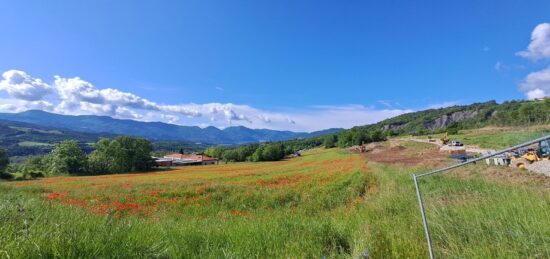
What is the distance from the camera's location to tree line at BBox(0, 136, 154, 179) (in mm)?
81500

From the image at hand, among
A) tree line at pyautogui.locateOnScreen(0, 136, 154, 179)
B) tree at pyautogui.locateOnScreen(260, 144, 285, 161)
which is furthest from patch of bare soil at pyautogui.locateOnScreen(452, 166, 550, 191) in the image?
tree at pyautogui.locateOnScreen(260, 144, 285, 161)

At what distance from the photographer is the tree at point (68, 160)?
268 ft

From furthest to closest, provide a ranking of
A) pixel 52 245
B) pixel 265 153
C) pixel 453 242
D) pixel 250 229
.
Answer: pixel 265 153 < pixel 250 229 < pixel 453 242 < pixel 52 245

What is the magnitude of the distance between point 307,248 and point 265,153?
119605 millimetres

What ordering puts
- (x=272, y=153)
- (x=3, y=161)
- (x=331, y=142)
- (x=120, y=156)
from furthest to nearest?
(x=331, y=142) → (x=272, y=153) → (x=120, y=156) → (x=3, y=161)

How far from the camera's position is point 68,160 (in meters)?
82.1

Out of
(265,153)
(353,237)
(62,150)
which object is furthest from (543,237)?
(265,153)

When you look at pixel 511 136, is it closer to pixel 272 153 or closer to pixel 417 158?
pixel 417 158

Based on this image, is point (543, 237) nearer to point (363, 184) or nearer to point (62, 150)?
point (363, 184)

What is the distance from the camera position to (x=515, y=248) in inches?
151

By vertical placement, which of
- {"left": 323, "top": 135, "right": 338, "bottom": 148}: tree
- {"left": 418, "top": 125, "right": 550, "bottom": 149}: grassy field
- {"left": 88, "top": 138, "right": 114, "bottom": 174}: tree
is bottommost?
{"left": 88, "top": 138, "right": 114, "bottom": 174}: tree

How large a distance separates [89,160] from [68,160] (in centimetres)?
556

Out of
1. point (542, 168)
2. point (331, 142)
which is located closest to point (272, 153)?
point (331, 142)

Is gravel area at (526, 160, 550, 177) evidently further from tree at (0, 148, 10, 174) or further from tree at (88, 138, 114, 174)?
tree at (0, 148, 10, 174)
